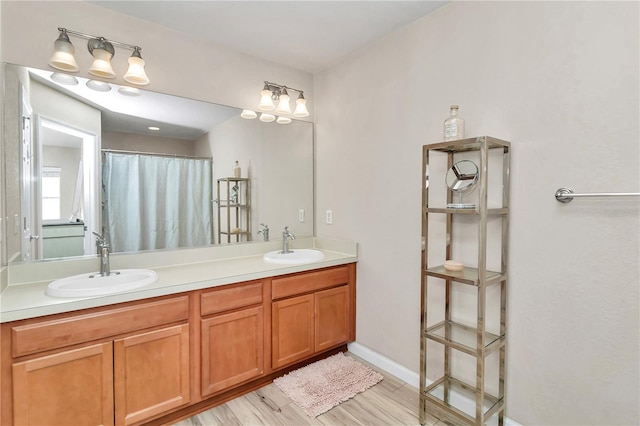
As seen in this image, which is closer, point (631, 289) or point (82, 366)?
point (631, 289)

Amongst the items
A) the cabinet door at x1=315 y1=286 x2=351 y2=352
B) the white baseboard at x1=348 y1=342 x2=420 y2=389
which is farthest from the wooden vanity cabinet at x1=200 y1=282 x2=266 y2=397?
the white baseboard at x1=348 y1=342 x2=420 y2=389

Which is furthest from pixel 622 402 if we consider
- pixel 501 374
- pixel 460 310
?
pixel 460 310

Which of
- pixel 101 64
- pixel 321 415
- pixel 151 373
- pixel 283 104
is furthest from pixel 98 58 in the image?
pixel 321 415

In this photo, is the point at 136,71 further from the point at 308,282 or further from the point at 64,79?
the point at 308,282

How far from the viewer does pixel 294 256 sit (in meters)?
2.59

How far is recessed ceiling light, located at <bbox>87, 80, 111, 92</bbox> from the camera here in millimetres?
1917

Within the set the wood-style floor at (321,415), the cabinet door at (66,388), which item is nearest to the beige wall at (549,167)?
the wood-style floor at (321,415)

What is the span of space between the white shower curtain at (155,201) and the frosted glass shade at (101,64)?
488mm

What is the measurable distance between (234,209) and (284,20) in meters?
1.40

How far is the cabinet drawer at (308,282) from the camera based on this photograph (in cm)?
214

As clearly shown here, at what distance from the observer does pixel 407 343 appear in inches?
86.7

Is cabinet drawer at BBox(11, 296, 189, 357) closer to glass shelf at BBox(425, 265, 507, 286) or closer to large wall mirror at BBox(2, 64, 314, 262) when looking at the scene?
large wall mirror at BBox(2, 64, 314, 262)

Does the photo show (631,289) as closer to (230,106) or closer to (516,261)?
(516,261)

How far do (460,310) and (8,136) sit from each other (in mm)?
2731
